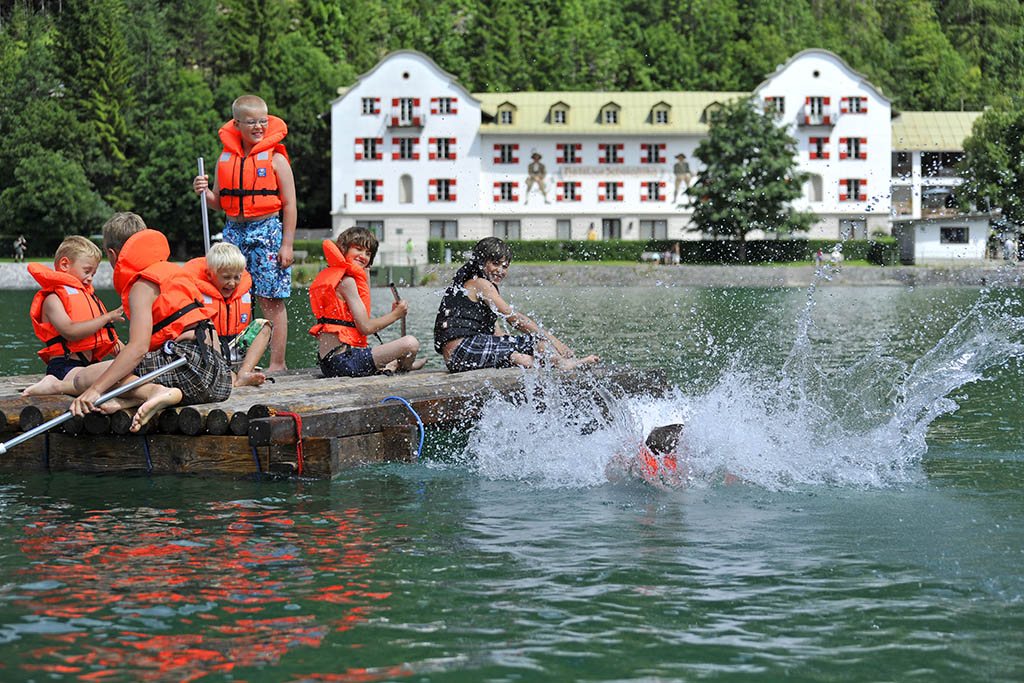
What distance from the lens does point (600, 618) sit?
714cm

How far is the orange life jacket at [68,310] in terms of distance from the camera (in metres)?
11.3

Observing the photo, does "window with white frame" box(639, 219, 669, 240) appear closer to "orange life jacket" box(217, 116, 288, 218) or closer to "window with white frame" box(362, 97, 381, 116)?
"window with white frame" box(362, 97, 381, 116)

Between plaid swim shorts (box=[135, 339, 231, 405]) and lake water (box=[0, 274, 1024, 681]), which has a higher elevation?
plaid swim shorts (box=[135, 339, 231, 405])

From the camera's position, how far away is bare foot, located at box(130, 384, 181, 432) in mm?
10438

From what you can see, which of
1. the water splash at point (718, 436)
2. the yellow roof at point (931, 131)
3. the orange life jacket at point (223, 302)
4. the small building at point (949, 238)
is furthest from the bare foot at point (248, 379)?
the yellow roof at point (931, 131)

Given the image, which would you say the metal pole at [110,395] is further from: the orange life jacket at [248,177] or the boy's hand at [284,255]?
the orange life jacket at [248,177]

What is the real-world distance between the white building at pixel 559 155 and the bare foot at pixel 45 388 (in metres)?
72.2

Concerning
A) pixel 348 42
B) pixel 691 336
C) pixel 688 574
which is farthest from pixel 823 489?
pixel 348 42

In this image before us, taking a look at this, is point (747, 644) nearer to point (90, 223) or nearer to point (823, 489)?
point (823, 489)

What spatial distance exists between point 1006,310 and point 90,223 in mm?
60195

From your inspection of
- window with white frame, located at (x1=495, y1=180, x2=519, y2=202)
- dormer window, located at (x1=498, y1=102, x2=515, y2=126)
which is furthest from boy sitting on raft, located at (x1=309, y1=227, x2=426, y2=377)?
dormer window, located at (x1=498, y1=102, x2=515, y2=126)

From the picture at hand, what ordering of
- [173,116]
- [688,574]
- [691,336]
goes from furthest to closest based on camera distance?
[173,116], [691,336], [688,574]

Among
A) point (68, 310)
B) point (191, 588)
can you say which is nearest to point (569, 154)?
point (68, 310)

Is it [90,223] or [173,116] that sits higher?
[173,116]
